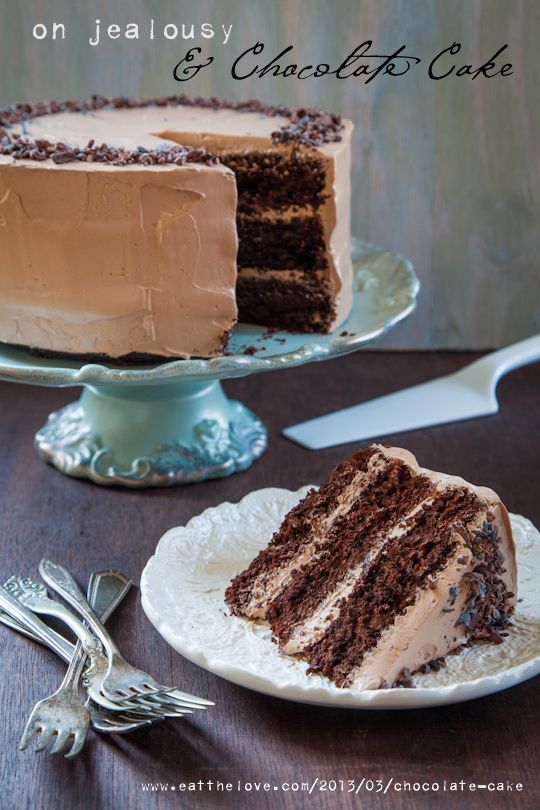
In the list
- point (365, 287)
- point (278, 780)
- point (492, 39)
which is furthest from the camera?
point (492, 39)

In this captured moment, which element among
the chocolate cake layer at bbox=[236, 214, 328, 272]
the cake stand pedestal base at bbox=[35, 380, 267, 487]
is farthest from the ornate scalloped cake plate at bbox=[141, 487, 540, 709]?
the chocolate cake layer at bbox=[236, 214, 328, 272]

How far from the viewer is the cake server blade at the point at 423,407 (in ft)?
8.04

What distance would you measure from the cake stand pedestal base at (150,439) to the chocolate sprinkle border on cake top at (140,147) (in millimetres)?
478

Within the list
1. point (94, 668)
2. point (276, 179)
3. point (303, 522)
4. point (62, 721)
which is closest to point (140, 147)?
point (276, 179)

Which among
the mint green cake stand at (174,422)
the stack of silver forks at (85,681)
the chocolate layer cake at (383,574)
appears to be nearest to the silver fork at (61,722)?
the stack of silver forks at (85,681)

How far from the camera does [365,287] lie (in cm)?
257

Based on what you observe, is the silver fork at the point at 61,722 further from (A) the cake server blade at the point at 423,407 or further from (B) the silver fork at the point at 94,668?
(A) the cake server blade at the point at 423,407

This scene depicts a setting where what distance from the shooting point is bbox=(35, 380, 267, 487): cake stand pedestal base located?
2.25 m

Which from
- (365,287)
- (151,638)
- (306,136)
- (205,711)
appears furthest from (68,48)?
(205,711)

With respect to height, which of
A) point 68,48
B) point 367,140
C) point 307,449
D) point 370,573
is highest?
point 68,48

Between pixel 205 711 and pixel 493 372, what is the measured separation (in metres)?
1.38

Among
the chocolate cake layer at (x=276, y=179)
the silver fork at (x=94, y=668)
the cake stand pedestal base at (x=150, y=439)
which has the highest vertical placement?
the chocolate cake layer at (x=276, y=179)

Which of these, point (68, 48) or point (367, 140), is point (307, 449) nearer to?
point (367, 140)

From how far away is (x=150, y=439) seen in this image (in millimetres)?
2303
